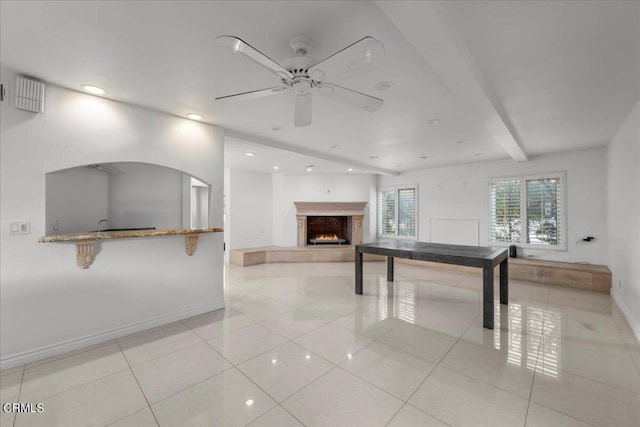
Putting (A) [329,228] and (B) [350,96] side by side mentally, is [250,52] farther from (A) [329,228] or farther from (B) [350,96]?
(A) [329,228]

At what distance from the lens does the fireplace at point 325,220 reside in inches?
285

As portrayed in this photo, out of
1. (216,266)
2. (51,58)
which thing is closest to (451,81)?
(51,58)

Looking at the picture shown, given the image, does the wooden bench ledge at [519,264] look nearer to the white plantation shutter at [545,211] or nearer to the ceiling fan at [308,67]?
the white plantation shutter at [545,211]

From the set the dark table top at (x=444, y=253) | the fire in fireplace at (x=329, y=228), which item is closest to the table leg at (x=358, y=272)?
the dark table top at (x=444, y=253)

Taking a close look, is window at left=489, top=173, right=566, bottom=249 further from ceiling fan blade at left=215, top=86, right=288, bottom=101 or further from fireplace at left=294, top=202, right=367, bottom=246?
ceiling fan blade at left=215, top=86, right=288, bottom=101

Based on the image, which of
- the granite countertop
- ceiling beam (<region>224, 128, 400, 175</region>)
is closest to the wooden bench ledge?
ceiling beam (<region>224, 128, 400, 175</region>)

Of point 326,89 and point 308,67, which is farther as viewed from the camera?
point 326,89

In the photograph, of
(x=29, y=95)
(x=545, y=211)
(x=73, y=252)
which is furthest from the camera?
(x=545, y=211)

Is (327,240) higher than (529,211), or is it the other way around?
(529,211)

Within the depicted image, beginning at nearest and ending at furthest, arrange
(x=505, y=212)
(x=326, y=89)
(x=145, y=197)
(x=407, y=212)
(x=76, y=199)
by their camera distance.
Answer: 1. (x=326, y=89)
2. (x=76, y=199)
3. (x=145, y=197)
4. (x=505, y=212)
5. (x=407, y=212)

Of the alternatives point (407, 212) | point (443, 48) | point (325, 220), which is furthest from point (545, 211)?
point (443, 48)

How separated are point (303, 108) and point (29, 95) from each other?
7.78 ft

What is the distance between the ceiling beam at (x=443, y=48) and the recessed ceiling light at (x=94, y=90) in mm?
2643

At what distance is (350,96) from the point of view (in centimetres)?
190
